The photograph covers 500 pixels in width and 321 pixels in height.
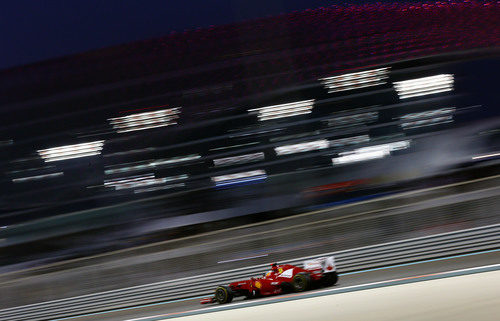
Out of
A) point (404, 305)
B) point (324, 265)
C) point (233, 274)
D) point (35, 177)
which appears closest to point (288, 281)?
point (324, 265)

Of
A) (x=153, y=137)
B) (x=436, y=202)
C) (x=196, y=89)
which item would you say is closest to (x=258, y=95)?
(x=196, y=89)

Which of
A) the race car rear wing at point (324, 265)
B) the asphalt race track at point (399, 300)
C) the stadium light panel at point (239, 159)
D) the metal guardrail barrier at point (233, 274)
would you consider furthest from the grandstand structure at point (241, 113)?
the race car rear wing at point (324, 265)

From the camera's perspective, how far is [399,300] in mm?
5086

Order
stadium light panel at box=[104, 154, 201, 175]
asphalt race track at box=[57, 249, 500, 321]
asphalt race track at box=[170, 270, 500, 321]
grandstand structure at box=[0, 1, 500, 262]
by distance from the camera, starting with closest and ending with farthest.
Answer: asphalt race track at box=[170, 270, 500, 321]
asphalt race track at box=[57, 249, 500, 321]
grandstand structure at box=[0, 1, 500, 262]
stadium light panel at box=[104, 154, 201, 175]

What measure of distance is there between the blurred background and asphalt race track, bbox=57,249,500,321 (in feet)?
7.03

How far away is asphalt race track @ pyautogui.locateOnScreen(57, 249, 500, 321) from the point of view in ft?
13.9

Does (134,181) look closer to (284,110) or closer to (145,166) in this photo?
(145,166)

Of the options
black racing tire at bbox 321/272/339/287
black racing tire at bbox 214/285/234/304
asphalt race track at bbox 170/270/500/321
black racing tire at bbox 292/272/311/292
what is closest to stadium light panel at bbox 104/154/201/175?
black racing tire at bbox 214/285/234/304

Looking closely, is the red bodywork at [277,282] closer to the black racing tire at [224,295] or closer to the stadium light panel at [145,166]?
the black racing tire at [224,295]

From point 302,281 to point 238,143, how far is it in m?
10.9

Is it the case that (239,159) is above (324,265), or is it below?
above

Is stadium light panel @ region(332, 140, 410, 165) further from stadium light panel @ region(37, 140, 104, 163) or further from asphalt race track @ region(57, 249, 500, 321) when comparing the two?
stadium light panel @ region(37, 140, 104, 163)

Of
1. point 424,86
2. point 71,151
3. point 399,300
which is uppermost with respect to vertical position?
point 71,151

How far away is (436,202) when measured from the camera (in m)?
10.1
